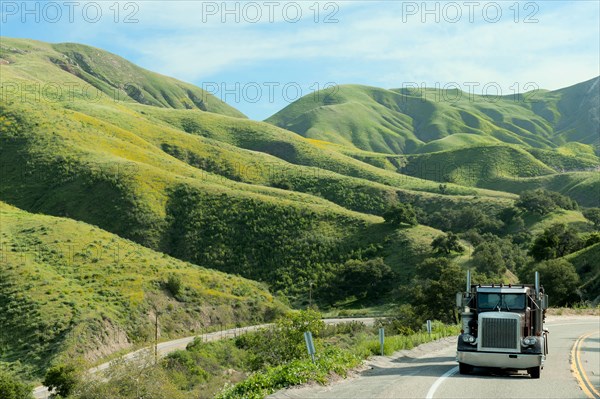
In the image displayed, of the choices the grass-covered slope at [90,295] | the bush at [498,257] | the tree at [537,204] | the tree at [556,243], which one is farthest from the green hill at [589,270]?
the tree at [537,204]

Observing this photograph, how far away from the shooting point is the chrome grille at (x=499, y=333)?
15.7m

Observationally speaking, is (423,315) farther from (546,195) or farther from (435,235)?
(546,195)

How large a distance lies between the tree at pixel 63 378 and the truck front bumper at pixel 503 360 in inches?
1028

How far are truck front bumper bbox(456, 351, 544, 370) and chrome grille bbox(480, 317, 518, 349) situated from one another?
9.1 inches

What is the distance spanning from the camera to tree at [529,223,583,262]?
74688mm

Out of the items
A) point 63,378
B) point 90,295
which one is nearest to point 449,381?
point 63,378

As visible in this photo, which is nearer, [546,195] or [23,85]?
[546,195]

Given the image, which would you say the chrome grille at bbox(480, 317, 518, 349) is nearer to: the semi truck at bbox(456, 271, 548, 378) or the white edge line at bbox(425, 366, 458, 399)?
the semi truck at bbox(456, 271, 548, 378)

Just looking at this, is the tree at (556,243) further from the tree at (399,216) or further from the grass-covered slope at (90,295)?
the grass-covered slope at (90,295)

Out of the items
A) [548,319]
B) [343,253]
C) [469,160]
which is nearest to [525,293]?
[548,319]

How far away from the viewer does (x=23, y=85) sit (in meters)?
138

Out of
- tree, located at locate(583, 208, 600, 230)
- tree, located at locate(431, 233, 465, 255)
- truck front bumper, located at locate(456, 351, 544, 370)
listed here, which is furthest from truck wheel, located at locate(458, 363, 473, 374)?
tree, located at locate(583, 208, 600, 230)

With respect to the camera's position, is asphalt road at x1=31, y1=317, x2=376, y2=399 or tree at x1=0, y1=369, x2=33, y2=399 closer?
tree at x1=0, y1=369, x2=33, y2=399

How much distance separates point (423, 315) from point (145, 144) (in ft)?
273
